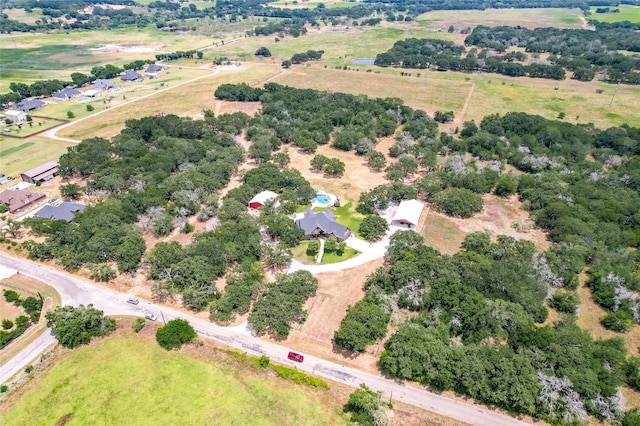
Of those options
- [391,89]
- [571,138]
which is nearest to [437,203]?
[571,138]

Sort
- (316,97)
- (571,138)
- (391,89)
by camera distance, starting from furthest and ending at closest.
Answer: (391,89)
(316,97)
(571,138)

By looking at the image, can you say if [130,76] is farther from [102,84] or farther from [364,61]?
[364,61]

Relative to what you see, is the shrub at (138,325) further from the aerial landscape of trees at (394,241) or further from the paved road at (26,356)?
the paved road at (26,356)

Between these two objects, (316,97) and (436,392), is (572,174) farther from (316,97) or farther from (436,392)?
(316,97)

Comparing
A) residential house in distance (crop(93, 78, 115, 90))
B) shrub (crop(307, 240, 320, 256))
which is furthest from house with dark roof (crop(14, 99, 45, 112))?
shrub (crop(307, 240, 320, 256))

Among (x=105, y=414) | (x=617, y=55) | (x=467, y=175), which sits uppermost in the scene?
(x=617, y=55)

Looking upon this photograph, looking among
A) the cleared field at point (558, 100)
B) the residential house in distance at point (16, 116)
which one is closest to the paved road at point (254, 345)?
the residential house in distance at point (16, 116)

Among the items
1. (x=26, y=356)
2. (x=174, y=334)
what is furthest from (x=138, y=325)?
(x=26, y=356)
